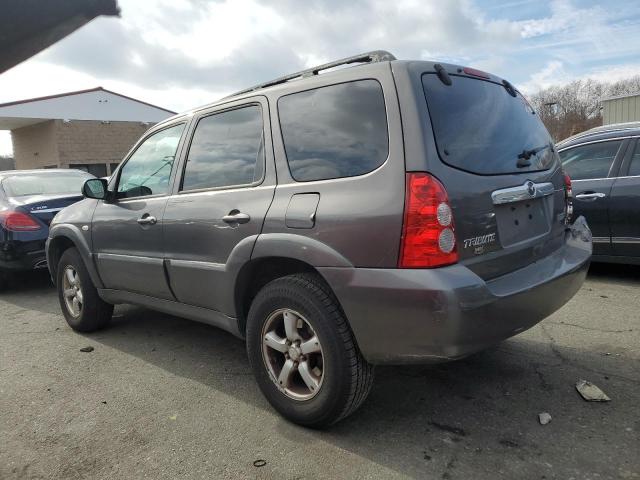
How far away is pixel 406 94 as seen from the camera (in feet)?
7.95

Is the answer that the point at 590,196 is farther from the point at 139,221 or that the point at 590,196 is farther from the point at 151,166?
the point at 139,221

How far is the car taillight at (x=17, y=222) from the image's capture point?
6.26 meters

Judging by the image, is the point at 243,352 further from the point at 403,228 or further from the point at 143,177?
the point at 403,228

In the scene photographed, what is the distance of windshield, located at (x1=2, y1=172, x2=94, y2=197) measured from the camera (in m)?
6.91

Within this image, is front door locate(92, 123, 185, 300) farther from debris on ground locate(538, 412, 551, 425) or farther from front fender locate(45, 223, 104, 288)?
debris on ground locate(538, 412, 551, 425)

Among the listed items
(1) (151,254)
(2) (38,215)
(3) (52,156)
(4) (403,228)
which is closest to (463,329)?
A: (4) (403,228)

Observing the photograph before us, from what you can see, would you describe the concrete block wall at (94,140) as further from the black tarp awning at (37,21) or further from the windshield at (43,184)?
the black tarp awning at (37,21)

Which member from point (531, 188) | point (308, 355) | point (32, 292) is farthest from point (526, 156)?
point (32, 292)

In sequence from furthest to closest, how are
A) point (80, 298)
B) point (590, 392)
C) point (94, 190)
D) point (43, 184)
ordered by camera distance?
point (43, 184)
point (80, 298)
point (94, 190)
point (590, 392)

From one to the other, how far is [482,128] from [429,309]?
1062 mm

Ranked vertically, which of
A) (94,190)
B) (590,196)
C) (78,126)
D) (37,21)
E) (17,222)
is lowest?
(17,222)

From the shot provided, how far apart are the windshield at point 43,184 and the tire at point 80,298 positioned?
2.55 meters

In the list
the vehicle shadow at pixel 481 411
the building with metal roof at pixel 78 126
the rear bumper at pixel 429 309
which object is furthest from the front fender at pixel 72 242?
the building with metal roof at pixel 78 126

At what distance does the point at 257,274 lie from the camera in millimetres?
3020
